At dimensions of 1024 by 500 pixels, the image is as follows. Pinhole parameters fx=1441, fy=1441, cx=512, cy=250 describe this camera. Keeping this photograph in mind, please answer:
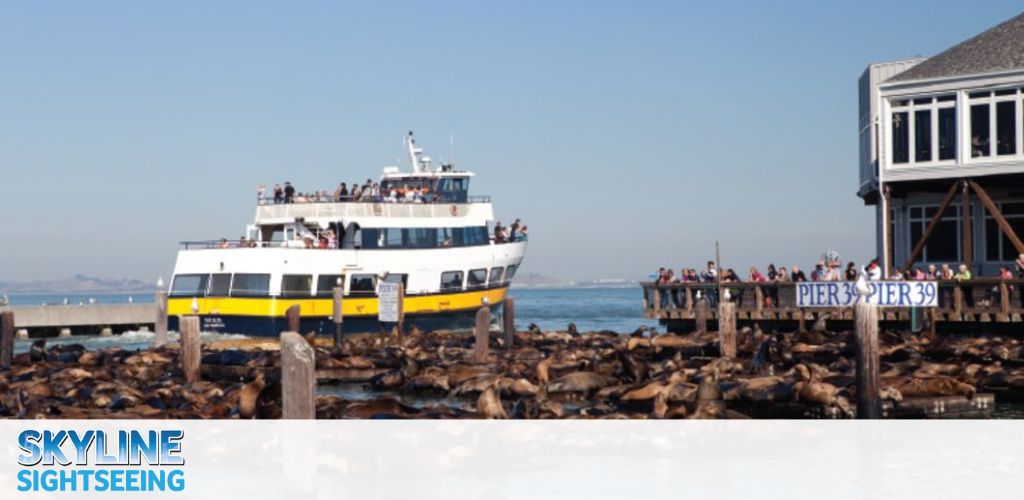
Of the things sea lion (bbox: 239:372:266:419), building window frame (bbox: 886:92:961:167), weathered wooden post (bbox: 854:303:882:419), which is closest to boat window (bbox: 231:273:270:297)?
building window frame (bbox: 886:92:961:167)

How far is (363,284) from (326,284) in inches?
61.5

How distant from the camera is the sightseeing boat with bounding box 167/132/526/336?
47.9 metres

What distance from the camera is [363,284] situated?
49.9 m

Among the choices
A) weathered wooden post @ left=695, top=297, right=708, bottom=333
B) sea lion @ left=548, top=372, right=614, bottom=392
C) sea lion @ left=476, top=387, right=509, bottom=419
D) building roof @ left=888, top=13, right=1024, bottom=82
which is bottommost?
sea lion @ left=548, top=372, right=614, bottom=392

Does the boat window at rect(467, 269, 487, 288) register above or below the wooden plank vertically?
below

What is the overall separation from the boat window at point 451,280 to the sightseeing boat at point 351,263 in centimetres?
4

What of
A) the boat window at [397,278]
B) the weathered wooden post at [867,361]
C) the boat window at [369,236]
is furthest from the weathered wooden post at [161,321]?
the weathered wooden post at [867,361]

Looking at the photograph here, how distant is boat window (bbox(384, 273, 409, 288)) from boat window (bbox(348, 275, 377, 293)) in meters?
0.45

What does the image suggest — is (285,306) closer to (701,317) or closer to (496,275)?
(496,275)

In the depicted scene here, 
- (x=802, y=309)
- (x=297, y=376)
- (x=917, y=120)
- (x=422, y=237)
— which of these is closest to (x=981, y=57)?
(x=917, y=120)
